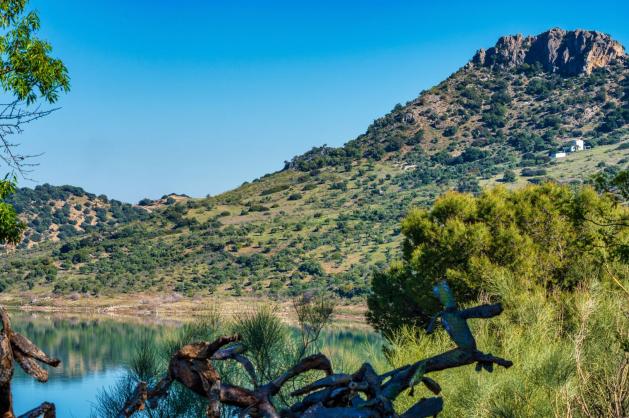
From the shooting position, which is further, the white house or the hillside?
the hillside

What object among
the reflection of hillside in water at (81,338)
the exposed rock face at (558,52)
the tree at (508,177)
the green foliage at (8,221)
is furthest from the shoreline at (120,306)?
the exposed rock face at (558,52)

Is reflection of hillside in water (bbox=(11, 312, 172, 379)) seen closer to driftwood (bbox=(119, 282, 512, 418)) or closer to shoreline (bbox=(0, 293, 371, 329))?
shoreline (bbox=(0, 293, 371, 329))

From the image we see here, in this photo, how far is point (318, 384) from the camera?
2.03 meters

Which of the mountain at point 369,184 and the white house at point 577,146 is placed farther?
the white house at point 577,146

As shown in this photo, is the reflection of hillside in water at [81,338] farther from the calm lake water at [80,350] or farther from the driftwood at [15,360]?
the driftwood at [15,360]

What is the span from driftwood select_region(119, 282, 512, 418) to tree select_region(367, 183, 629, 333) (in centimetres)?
2833

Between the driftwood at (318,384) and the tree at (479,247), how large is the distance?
92.9 feet

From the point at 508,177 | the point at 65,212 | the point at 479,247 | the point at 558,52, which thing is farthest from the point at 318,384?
the point at 65,212

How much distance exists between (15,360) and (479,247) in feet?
105

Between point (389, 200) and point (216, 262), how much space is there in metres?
30.9

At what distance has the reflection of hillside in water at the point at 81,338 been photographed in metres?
48.3

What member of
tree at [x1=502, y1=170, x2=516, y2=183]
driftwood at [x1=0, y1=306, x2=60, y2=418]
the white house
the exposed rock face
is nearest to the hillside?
tree at [x1=502, y1=170, x2=516, y2=183]

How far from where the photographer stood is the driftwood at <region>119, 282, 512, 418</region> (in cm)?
183

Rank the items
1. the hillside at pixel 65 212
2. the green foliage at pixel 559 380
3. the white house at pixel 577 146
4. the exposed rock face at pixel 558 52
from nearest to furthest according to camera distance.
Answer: the green foliage at pixel 559 380, the white house at pixel 577 146, the exposed rock face at pixel 558 52, the hillside at pixel 65 212
